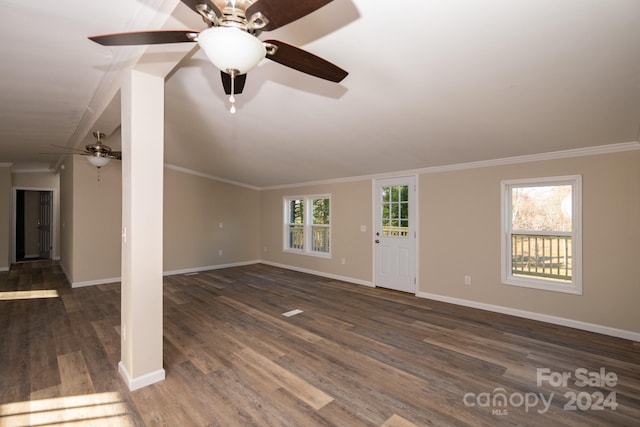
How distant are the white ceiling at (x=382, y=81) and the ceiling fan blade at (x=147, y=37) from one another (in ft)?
1.48

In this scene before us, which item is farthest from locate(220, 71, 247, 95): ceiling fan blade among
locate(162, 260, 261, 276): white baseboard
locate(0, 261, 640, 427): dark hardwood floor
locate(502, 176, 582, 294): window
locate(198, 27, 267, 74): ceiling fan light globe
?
locate(162, 260, 261, 276): white baseboard

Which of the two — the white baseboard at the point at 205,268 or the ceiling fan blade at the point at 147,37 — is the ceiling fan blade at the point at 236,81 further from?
the white baseboard at the point at 205,268

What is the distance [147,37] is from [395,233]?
4.62 m

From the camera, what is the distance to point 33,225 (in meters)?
8.91

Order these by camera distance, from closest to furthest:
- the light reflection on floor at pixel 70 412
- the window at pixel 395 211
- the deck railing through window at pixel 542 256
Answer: the light reflection on floor at pixel 70 412 < the deck railing through window at pixel 542 256 < the window at pixel 395 211

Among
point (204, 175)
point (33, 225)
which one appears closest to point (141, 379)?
point (204, 175)

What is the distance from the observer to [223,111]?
3607 millimetres

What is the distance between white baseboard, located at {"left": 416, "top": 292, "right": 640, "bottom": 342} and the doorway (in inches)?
412

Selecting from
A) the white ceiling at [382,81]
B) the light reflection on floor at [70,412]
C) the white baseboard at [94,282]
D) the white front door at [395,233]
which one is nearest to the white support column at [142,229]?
the light reflection on floor at [70,412]

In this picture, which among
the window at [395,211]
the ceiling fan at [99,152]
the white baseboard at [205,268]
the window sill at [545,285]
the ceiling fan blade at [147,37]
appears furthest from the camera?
the white baseboard at [205,268]

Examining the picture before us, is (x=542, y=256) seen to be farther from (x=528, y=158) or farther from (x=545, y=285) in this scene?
(x=528, y=158)

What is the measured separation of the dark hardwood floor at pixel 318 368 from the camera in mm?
2061

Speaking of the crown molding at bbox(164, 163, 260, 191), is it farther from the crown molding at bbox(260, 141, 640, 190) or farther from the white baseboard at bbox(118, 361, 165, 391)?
the white baseboard at bbox(118, 361, 165, 391)

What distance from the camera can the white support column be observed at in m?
2.31
